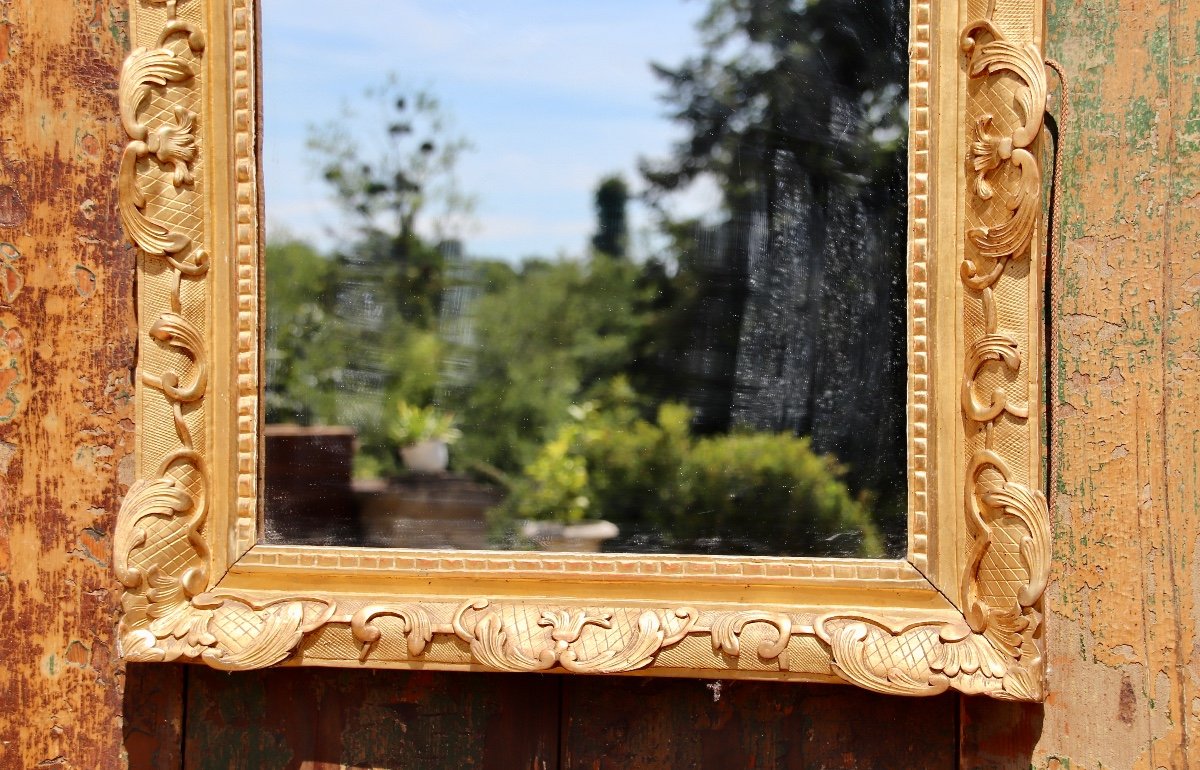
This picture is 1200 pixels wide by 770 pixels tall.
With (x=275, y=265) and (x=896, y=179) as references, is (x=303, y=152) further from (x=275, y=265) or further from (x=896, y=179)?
(x=896, y=179)

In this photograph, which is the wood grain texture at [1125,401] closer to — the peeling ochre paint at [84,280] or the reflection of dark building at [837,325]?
the reflection of dark building at [837,325]

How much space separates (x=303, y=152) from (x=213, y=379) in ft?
0.74

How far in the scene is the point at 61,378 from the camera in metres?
0.85

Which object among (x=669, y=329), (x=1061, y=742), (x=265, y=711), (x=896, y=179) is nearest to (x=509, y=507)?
(x=669, y=329)

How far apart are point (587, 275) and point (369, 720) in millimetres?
485

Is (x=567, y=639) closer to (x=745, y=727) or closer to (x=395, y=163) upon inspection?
(x=745, y=727)

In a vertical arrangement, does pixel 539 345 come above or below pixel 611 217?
below

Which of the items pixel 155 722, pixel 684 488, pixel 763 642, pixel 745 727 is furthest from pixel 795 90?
pixel 155 722

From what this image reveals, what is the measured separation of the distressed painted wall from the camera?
0.77 metres

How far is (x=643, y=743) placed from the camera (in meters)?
0.82

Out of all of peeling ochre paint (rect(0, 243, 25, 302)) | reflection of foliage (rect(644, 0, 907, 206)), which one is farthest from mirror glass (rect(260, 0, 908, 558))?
peeling ochre paint (rect(0, 243, 25, 302))

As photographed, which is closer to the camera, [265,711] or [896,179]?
[896,179]

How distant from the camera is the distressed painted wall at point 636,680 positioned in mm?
767

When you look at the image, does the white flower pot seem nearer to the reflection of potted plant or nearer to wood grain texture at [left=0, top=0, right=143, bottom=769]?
the reflection of potted plant
